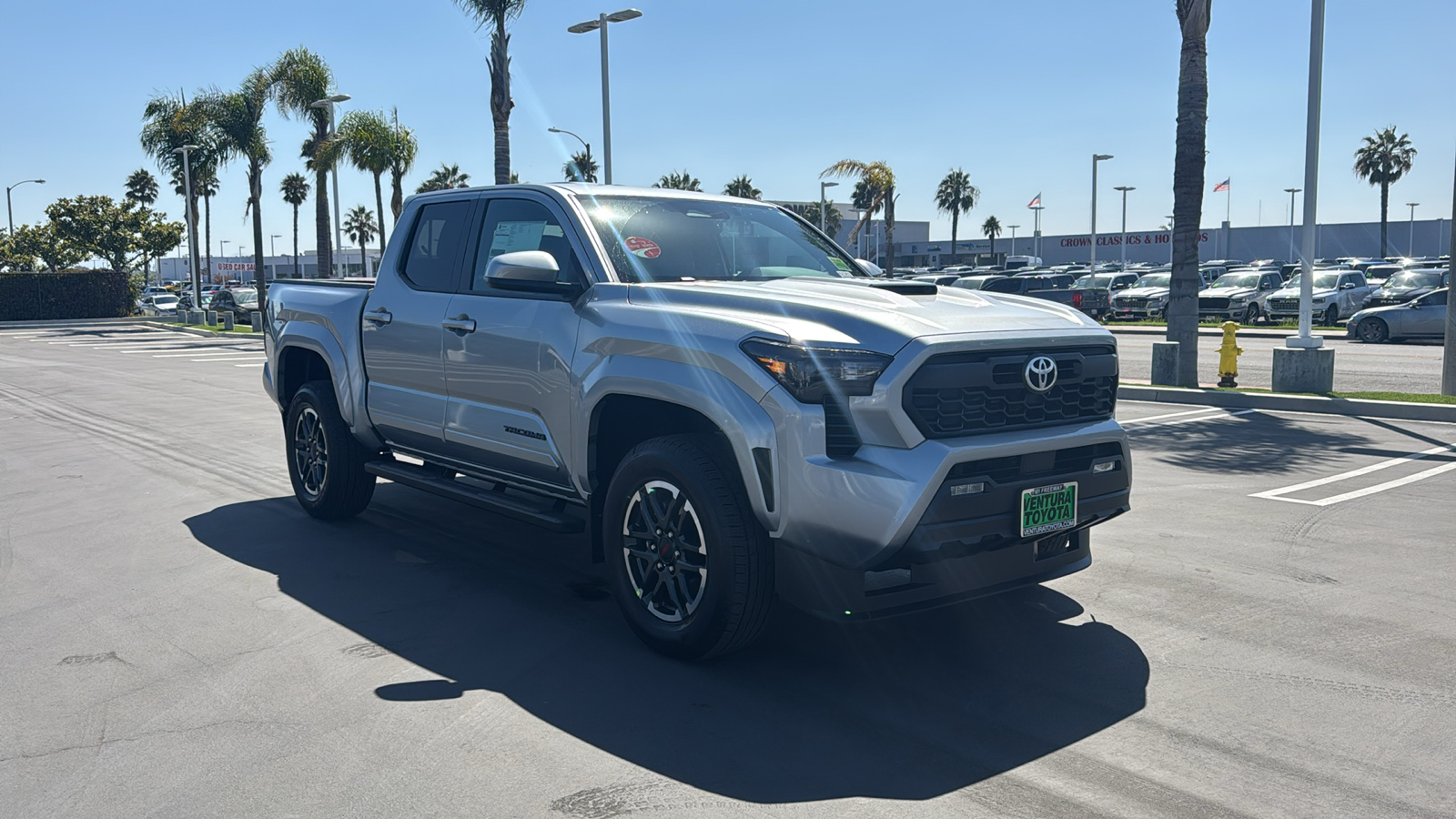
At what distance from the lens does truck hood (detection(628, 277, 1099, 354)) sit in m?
4.17

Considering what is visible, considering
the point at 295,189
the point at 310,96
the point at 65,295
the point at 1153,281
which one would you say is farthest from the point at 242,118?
the point at 295,189

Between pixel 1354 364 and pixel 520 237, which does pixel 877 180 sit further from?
pixel 520 237

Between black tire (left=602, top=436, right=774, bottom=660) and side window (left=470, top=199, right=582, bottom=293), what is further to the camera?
side window (left=470, top=199, right=582, bottom=293)

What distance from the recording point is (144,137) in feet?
155

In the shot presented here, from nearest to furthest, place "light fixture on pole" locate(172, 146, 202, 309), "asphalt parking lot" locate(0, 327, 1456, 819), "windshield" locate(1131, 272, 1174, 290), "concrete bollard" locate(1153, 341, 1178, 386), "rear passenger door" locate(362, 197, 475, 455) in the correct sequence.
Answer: "asphalt parking lot" locate(0, 327, 1456, 819) < "rear passenger door" locate(362, 197, 475, 455) < "concrete bollard" locate(1153, 341, 1178, 386) < "windshield" locate(1131, 272, 1174, 290) < "light fixture on pole" locate(172, 146, 202, 309)

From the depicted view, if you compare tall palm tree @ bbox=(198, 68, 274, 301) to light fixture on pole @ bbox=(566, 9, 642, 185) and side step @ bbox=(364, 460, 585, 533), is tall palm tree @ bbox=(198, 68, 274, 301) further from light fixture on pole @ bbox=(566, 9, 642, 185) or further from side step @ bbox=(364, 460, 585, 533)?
side step @ bbox=(364, 460, 585, 533)

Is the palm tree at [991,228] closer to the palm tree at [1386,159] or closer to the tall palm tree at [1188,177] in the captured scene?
the palm tree at [1386,159]

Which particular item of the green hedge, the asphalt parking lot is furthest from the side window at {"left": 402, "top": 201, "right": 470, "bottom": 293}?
the green hedge

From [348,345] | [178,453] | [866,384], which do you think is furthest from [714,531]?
[178,453]

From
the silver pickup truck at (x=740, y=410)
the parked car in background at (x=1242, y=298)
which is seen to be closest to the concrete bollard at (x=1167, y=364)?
the silver pickup truck at (x=740, y=410)

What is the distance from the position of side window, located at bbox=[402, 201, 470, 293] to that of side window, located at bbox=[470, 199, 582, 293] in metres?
0.21

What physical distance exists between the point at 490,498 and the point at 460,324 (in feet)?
2.98

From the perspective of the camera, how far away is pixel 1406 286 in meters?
30.0

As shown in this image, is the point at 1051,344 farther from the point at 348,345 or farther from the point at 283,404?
the point at 283,404
